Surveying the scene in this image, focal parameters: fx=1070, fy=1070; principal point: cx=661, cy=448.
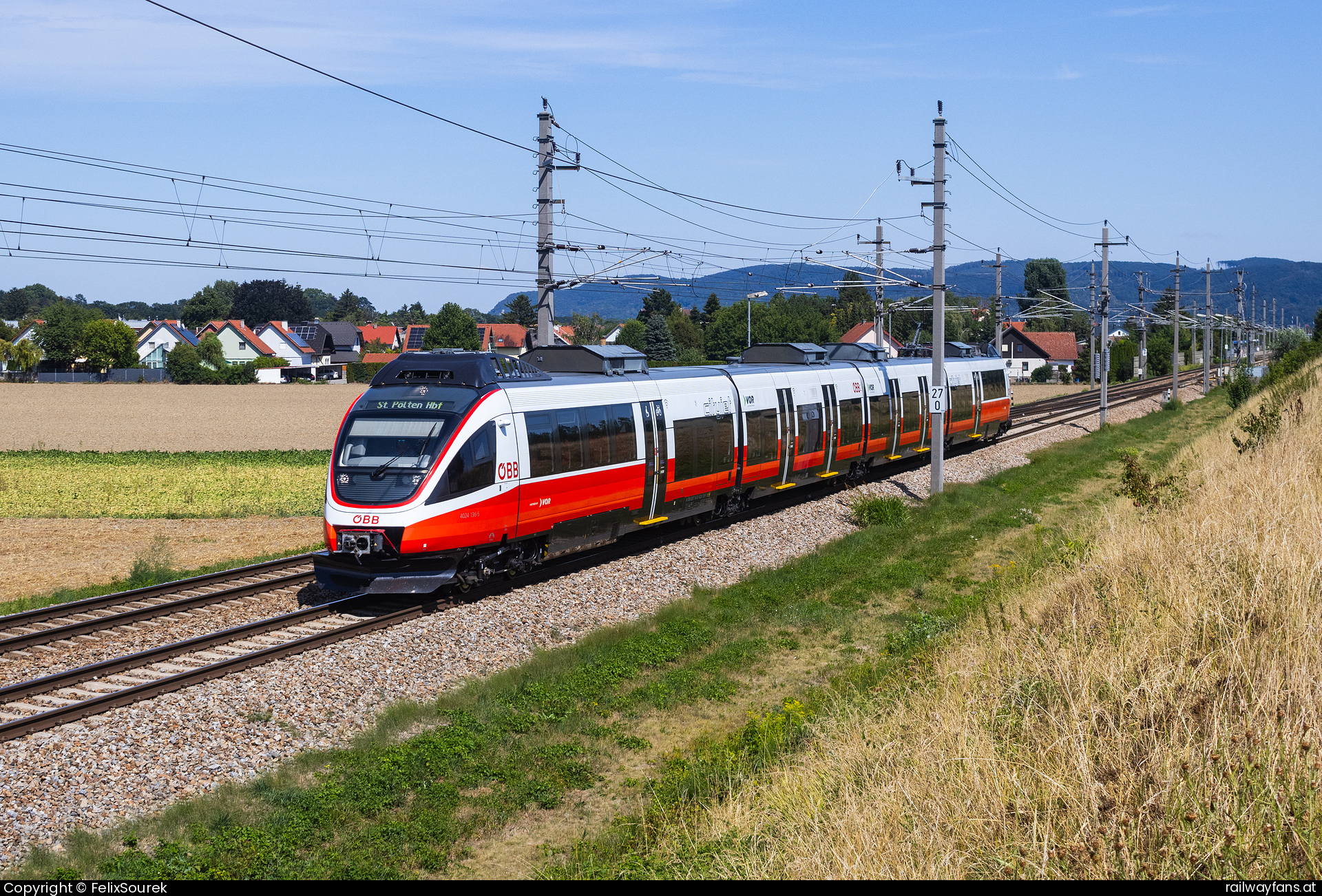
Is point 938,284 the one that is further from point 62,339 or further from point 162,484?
point 62,339

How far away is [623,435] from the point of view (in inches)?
757

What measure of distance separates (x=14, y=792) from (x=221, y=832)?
2351mm

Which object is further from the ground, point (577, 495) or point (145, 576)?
point (577, 495)

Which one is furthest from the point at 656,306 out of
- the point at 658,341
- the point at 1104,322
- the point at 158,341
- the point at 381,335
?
the point at 1104,322

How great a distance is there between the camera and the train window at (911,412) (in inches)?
1247

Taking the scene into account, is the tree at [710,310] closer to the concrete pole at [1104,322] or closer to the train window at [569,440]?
the concrete pole at [1104,322]

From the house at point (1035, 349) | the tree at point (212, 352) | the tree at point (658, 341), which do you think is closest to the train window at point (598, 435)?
the tree at point (658, 341)

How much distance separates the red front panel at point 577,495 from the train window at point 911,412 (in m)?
14.2

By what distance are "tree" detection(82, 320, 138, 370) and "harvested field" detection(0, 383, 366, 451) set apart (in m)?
20.8

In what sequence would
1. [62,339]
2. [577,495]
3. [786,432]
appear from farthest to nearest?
[62,339], [786,432], [577,495]

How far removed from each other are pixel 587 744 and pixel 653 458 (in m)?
10.1

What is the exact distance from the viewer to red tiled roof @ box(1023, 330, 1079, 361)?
121438 mm

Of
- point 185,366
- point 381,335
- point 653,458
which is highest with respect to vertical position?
point 381,335

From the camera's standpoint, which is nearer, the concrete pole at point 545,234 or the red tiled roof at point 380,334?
the concrete pole at point 545,234
